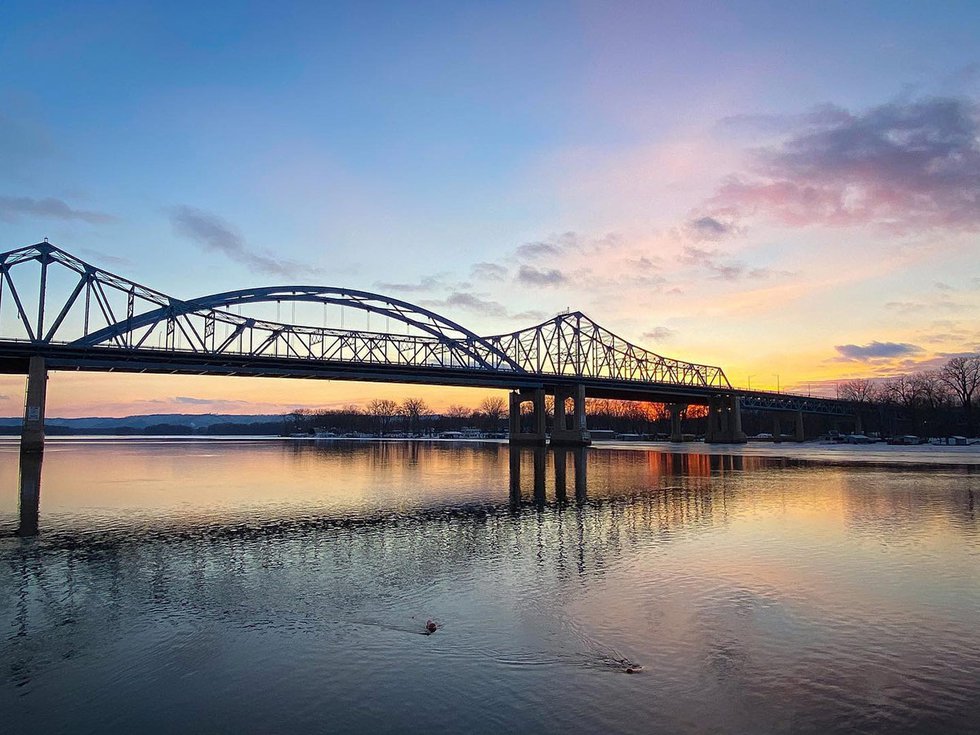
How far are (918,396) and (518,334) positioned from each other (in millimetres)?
99381

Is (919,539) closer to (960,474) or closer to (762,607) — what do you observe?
(762,607)

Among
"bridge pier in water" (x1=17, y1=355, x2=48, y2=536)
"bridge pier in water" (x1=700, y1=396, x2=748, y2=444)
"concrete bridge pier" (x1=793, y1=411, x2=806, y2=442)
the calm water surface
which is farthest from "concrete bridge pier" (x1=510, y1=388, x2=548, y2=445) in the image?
the calm water surface

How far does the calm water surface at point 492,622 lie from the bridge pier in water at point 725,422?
402 feet

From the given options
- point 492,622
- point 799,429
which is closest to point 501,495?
point 492,622

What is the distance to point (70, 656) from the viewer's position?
9.10 m

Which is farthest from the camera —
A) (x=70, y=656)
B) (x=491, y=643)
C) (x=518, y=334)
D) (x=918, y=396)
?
(x=918, y=396)

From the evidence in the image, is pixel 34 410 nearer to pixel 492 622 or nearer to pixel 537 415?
pixel 492 622

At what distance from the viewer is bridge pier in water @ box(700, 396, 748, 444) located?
458ft

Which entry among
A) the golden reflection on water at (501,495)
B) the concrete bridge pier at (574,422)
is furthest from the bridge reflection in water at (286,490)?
the concrete bridge pier at (574,422)

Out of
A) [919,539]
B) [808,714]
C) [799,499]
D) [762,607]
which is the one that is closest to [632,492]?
[799,499]

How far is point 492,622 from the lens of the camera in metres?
10.6

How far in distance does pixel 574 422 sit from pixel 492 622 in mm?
100897

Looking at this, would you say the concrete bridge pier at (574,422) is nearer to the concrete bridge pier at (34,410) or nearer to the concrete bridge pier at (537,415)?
the concrete bridge pier at (537,415)

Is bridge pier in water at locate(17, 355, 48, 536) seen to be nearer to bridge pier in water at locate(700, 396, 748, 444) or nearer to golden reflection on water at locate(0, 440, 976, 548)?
golden reflection on water at locate(0, 440, 976, 548)
